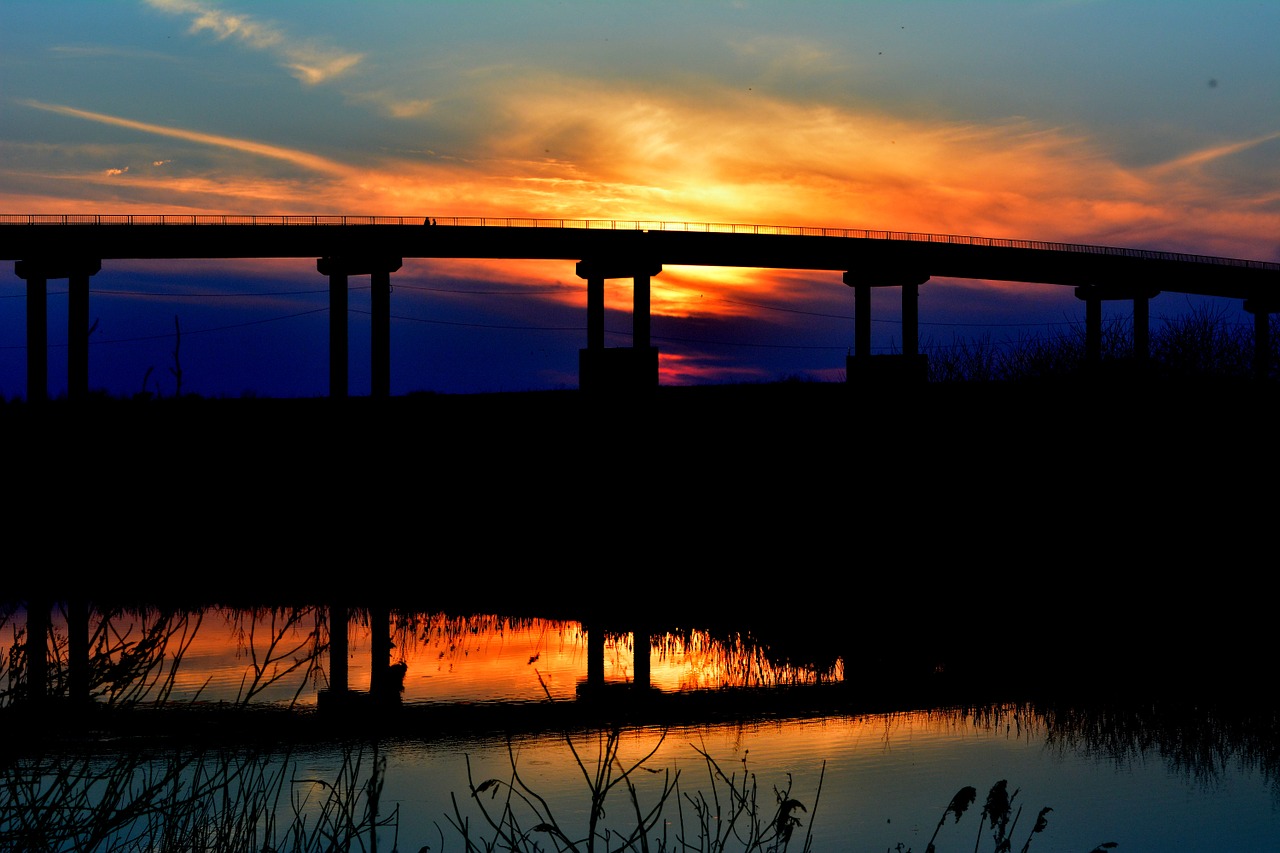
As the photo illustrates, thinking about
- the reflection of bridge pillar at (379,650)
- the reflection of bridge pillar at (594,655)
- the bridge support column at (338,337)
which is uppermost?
the bridge support column at (338,337)

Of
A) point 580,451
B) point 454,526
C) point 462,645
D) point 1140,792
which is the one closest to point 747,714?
point 1140,792

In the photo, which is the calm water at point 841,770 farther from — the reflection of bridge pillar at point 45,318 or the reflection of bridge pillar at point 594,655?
the reflection of bridge pillar at point 45,318

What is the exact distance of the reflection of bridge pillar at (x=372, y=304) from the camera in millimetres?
63500

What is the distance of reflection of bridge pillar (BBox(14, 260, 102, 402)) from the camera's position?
60.1 m

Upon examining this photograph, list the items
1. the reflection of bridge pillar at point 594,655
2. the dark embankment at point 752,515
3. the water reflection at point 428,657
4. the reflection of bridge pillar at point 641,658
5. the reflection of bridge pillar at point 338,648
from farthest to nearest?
the dark embankment at point 752,515 < the reflection of bridge pillar at point 594,655 < the reflection of bridge pillar at point 641,658 < the reflection of bridge pillar at point 338,648 < the water reflection at point 428,657

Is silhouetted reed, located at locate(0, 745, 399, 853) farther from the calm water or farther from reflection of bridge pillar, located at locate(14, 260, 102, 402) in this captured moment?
reflection of bridge pillar, located at locate(14, 260, 102, 402)

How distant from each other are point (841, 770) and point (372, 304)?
56.7 m

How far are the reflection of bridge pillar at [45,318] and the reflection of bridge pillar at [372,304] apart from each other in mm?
11631

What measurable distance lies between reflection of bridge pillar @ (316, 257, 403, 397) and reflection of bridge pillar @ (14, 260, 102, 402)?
1163 centimetres

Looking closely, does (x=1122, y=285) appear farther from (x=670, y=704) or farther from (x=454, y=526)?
(x=670, y=704)

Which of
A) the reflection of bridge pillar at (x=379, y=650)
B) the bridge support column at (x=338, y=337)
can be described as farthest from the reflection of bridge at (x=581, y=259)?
the reflection of bridge pillar at (x=379, y=650)

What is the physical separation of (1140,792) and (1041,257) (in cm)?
7586

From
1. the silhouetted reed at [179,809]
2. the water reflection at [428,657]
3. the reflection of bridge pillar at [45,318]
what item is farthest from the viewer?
the reflection of bridge pillar at [45,318]

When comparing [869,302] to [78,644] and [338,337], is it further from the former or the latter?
[78,644]
